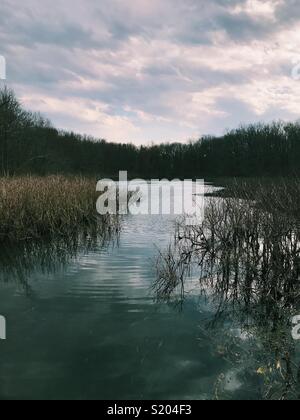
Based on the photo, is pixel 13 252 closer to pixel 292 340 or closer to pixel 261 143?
pixel 292 340

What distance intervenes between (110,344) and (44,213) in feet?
23.2

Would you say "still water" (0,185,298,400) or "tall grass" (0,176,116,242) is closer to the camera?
"still water" (0,185,298,400)

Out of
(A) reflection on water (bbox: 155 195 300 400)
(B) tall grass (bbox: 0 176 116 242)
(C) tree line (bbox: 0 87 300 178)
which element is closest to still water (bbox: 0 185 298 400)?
(A) reflection on water (bbox: 155 195 300 400)

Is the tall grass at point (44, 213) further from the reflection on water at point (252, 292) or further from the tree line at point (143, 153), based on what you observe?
the tree line at point (143, 153)

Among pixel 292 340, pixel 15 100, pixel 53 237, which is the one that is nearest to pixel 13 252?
pixel 53 237

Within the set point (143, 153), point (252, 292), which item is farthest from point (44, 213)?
point (143, 153)

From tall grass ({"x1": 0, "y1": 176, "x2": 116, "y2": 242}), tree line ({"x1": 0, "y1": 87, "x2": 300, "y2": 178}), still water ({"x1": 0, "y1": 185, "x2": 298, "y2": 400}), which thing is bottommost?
still water ({"x1": 0, "y1": 185, "x2": 298, "y2": 400})

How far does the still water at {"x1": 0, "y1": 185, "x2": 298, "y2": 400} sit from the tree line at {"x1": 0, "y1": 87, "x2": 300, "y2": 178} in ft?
65.6

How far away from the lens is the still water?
11.3ft

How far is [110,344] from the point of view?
4.32 meters

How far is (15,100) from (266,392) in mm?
29157

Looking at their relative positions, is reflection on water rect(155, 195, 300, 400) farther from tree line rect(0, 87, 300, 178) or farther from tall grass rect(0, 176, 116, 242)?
tree line rect(0, 87, 300, 178)

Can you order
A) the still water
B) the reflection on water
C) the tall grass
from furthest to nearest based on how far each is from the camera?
1. the tall grass
2. the reflection on water
3. the still water
